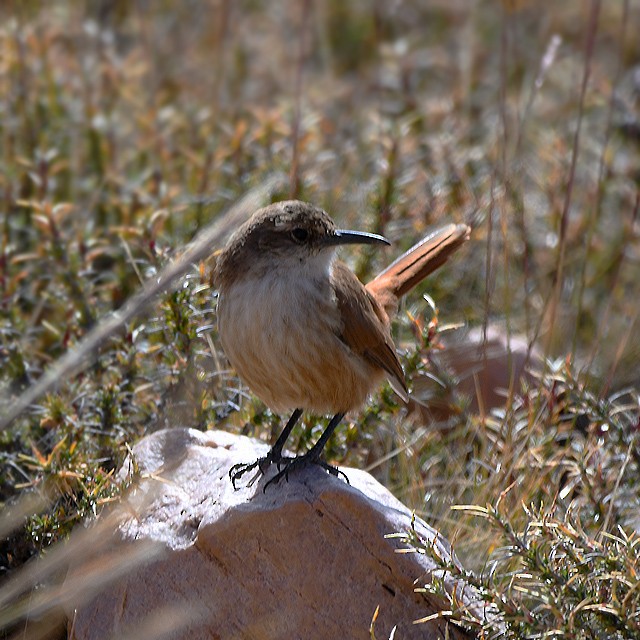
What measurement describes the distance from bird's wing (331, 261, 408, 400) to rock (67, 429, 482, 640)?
0.52 meters

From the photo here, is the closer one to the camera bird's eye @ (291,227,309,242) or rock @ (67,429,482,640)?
rock @ (67,429,482,640)

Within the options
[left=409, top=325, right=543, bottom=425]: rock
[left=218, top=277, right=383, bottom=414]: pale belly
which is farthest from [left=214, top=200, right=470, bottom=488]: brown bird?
[left=409, top=325, right=543, bottom=425]: rock

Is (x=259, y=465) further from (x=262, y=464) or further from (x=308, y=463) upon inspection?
(x=308, y=463)

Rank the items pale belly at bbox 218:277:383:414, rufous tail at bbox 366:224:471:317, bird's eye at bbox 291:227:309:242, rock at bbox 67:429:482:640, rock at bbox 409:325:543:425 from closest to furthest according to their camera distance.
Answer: rock at bbox 67:429:482:640 < pale belly at bbox 218:277:383:414 < bird's eye at bbox 291:227:309:242 < rufous tail at bbox 366:224:471:317 < rock at bbox 409:325:543:425

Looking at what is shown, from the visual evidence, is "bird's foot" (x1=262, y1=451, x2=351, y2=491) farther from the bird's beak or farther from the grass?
the bird's beak

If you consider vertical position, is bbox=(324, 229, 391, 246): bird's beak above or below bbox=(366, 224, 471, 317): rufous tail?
above

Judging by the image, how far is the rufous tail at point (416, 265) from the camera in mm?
3934

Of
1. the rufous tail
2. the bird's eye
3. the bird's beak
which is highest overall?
the bird's eye

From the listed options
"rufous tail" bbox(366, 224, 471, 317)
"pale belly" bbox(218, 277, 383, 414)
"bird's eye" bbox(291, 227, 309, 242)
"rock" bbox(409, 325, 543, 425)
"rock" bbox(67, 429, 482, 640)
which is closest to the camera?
"rock" bbox(67, 429, 482, 640)

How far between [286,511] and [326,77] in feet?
15.8

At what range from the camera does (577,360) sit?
5160mm

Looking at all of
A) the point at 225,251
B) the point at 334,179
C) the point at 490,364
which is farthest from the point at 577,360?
the point at 225,251

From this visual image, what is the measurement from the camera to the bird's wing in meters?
3.44

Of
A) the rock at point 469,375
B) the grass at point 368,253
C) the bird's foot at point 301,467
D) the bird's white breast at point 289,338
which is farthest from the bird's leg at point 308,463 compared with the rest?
the rock at point 469,375
